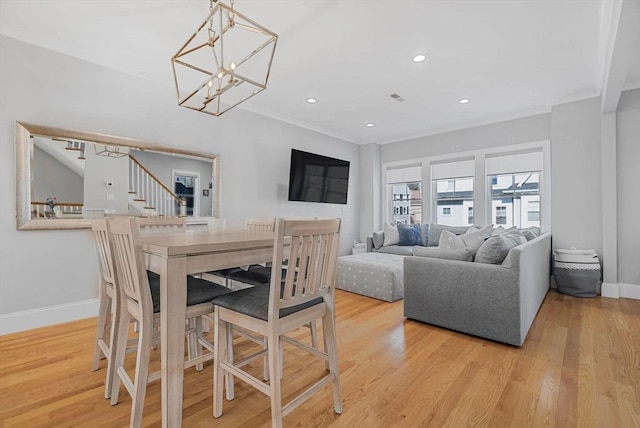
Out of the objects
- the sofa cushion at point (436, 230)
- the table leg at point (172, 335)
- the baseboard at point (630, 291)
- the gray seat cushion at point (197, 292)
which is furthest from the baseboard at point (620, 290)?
the table leg at point (172, 335)

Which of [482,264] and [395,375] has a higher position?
[482,264]

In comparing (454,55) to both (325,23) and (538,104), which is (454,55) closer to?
(325,23)

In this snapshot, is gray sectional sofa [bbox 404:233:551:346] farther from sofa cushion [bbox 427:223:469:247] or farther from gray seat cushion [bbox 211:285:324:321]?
sofa cushion [bbox 427:223:469:247]

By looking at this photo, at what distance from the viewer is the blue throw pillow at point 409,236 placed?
5.22 m

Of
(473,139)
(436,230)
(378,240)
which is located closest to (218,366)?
(378,240)

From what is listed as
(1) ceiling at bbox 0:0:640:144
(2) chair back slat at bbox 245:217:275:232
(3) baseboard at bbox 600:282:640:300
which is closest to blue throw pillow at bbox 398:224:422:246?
(1) ceiling at bbox 0:0:640:144

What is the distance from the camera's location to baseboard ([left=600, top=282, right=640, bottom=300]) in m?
3.59

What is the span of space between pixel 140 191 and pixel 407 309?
121 inches

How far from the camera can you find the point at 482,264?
2461 mm

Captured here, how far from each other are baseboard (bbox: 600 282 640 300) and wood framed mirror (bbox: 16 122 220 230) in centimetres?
491

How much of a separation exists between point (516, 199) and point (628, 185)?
1272 mm

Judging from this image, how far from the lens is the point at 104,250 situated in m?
1.80

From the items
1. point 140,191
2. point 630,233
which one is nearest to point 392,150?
point 630,233

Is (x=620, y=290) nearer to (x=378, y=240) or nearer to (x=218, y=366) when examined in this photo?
(x=378, y=240)
